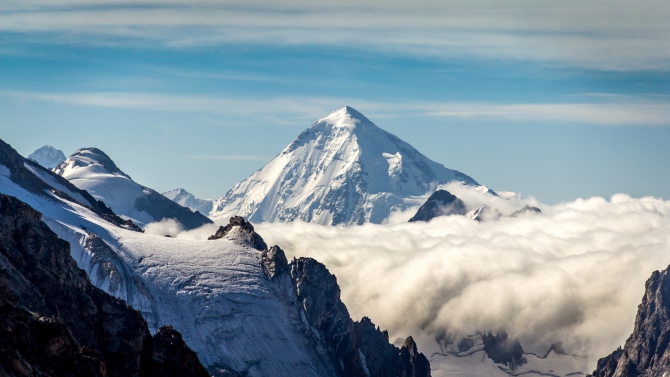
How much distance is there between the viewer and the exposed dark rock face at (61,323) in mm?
125750

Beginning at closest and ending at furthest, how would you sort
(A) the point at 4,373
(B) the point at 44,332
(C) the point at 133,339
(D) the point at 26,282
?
(A) the point at 4,373
(B) the point at 44,332
(D) the point at 26,282
(C) the point at 133,339

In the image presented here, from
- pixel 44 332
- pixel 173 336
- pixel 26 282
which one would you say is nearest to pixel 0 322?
pixel 44 332

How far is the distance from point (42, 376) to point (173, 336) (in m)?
50.3

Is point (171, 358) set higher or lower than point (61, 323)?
lower

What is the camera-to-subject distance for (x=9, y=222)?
7741 inches

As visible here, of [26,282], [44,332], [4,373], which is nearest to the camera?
[4,373]

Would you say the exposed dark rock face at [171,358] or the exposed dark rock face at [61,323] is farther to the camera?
the exposed dark rock face at [171,358]

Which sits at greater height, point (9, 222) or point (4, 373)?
point (9, 222)

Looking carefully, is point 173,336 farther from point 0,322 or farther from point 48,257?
point 0,322

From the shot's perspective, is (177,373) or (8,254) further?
(8,254)

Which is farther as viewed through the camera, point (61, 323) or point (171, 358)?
point (171, 358)

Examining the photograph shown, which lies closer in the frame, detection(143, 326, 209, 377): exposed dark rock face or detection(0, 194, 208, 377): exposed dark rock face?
detection(0, 194, 208, 377): exposed dark rock face

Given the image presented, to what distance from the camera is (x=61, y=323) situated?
130 meters

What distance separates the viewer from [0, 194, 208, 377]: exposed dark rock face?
413 feet
